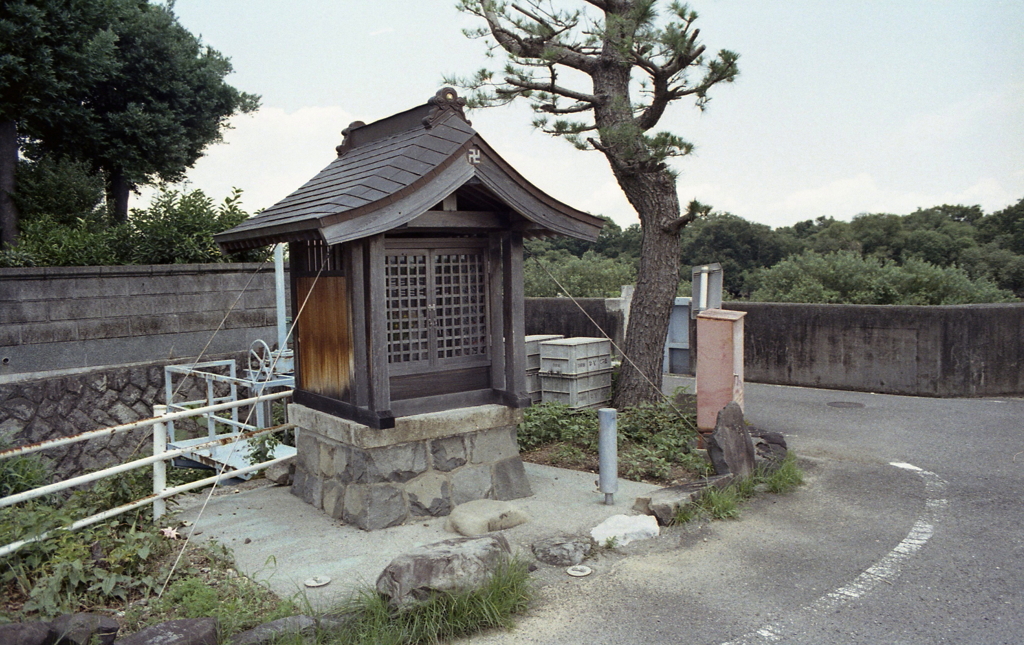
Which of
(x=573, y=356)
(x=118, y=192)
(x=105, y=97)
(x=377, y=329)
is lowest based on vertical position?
(x=573, y=356)

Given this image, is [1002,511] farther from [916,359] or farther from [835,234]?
[835,234]

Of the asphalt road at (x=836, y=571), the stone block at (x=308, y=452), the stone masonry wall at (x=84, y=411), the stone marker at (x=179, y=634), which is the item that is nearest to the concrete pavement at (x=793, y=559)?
the asphalt road at (x=836, y=571)

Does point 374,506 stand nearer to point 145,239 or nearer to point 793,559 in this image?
point 793,559

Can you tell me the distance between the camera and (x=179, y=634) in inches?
148

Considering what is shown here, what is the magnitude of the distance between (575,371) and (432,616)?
5.25 m

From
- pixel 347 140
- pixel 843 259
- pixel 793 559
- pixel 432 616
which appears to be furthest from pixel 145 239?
pixel 843 259

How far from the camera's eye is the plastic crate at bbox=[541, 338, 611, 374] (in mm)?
9164

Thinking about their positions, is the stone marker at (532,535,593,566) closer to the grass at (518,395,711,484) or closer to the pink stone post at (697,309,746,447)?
the grass at (518,395,711,484)

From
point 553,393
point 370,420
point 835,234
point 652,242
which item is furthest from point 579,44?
point 835,234

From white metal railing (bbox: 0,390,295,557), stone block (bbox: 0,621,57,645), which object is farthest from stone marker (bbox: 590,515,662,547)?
stone block (bbox: 0,621,57,645)

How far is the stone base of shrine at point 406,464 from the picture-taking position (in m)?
5.84

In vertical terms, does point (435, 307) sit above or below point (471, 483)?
above

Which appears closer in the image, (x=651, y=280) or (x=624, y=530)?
(x=624, y=530)

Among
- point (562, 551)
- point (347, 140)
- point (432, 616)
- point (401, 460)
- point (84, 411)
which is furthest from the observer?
point (84, 411)
